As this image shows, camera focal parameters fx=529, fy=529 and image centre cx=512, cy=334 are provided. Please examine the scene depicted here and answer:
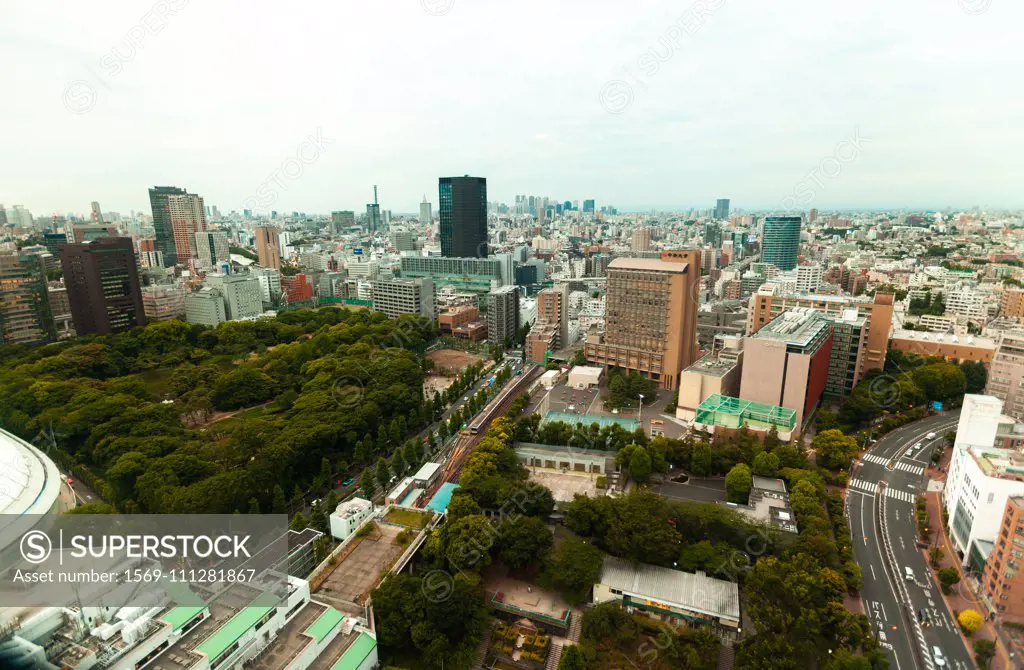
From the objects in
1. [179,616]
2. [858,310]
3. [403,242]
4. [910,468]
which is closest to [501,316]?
[858,310]

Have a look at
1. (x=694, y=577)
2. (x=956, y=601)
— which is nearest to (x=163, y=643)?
(x=694, y=577)

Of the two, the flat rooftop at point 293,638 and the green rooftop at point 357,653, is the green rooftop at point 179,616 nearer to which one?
the flat rooftop at point 293,638

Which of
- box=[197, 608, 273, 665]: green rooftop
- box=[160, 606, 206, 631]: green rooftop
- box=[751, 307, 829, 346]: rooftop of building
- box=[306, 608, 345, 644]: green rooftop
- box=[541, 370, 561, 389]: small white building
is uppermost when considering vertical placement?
box=[751, 307, 829, 346]: rooftop of building

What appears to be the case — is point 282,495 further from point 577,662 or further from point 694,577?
point 694,577

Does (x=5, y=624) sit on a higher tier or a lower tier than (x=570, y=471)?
higher

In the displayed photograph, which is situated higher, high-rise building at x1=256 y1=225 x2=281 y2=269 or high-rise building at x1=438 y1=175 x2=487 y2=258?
high-rise building at x1=438 y1=175 x2=487 y2=258

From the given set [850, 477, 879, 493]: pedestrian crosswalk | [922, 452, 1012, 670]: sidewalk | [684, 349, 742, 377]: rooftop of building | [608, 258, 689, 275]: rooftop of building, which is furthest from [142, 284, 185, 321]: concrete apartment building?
[922, 452, 1012, 670]: sidewalk

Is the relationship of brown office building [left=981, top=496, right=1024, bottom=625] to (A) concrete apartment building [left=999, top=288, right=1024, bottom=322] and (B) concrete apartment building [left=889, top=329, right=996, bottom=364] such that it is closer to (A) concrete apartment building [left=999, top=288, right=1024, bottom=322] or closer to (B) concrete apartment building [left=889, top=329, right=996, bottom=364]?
(B) concrete apartment building [left=889, top=329, right=996, bottom=364]
